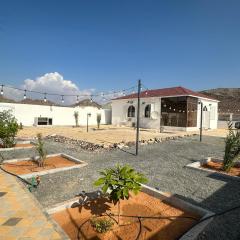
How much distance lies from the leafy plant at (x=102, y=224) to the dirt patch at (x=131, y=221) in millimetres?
53

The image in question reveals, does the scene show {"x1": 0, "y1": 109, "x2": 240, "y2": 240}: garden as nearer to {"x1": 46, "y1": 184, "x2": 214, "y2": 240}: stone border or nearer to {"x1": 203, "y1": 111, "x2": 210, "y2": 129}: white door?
{"x1": 46, "y1": 184, "x2": 214, "y2": 240}: stone border

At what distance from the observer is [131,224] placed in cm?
355

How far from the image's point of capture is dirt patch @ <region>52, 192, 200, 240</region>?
324cm

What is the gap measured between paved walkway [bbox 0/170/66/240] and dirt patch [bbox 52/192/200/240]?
27cm

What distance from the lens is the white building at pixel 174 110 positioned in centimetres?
2216

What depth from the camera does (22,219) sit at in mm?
3514

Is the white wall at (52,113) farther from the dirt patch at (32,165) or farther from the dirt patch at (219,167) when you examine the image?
the dirt patch at (219,167)

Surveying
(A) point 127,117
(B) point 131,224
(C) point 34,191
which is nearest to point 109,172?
(B) point 131,224

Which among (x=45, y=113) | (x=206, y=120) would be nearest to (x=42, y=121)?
(x=45, y=113)

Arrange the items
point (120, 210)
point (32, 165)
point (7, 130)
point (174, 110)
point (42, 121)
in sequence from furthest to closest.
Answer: point (42, 121) → point (174, 110) → point (7, 130) → point (32, 165) → point (120, 210)

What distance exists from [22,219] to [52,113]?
24.1 m

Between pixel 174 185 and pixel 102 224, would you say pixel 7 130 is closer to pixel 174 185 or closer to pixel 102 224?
pixel 174 185

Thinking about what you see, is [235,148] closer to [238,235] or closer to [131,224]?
[238,235]

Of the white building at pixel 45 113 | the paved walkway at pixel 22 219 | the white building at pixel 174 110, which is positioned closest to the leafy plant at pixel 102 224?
the paved walkway at pixel 22 219
